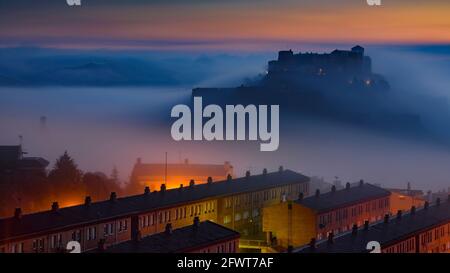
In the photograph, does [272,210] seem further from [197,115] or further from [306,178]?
[197,115]

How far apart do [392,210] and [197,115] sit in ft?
20.2

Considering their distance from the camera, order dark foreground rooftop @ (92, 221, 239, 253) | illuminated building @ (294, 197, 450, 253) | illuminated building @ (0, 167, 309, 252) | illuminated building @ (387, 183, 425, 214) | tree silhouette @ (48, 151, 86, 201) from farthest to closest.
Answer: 1. tree silhouette @ (48, 151, 86, 201)
2. illuminated building @ (387, 183, 425, 214)
3. illuminated building @ (0, 167, 309, 252)
4. illuminated building @ (294, 197, 450, 253)
5. dark foreground rooftop @ (92, 221, 239, 253)

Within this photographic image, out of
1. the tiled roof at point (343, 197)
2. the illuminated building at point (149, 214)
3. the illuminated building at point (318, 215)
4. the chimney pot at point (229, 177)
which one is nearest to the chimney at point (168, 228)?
the illuminated building at point (149, 214)

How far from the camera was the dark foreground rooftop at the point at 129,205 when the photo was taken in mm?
9727

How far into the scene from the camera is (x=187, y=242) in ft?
28.8

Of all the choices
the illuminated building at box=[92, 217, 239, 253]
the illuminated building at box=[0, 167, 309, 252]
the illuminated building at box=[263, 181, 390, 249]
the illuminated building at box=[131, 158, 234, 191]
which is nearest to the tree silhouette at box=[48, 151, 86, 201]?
the illuminated building at box=[131, 158, 234, 191]

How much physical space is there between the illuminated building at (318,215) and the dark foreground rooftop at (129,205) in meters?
0.84

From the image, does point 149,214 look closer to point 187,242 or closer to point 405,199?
point 187,242

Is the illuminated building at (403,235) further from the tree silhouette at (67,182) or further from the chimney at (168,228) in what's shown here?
the tree silhouette at (67,182)

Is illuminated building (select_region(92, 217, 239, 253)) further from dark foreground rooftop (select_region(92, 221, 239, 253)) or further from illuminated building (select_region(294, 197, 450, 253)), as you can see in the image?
illuminated building (select_region(294, 197, 450, 253))

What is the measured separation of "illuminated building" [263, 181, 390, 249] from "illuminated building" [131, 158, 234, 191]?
99 cm

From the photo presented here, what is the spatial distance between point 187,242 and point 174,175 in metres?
3.87

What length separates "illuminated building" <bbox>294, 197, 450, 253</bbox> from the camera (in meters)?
8.32
